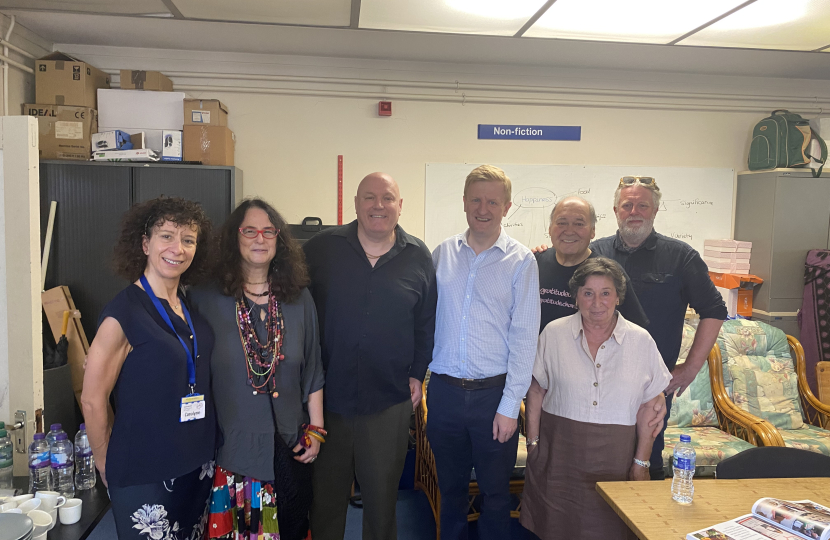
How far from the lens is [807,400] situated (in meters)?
3.39

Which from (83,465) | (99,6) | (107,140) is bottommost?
(83,465)

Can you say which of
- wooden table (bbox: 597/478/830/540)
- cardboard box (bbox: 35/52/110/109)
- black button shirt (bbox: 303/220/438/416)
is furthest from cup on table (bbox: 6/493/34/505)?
cardboard box (bbox: 35/52/110/109)

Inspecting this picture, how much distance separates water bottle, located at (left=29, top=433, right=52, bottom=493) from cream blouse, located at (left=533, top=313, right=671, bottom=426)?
1856mm

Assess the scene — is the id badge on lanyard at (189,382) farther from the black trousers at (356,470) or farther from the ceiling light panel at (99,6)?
the ceiling light panel at (99,6)

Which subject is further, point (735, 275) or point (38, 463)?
point (735, 275)

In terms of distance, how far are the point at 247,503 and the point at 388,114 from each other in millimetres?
2969

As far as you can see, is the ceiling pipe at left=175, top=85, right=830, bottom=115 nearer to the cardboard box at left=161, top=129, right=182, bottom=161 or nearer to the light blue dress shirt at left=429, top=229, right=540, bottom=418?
the cardboard box at left=161, top=129, right=182, bottom=161

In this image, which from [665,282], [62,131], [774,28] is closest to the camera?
[665,282]

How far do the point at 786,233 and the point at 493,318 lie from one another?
3.20 metres

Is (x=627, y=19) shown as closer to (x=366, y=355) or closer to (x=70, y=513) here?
(x=366, y=355)

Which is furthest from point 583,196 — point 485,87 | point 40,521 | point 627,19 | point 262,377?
point 40,521

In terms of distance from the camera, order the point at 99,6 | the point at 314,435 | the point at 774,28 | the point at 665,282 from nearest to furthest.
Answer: the point at 314,435 < the point at 665,282 < the point at 99,6 < the point at 774,28

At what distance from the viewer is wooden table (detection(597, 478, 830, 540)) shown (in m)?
1.51

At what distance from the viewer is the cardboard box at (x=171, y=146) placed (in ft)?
11.4
